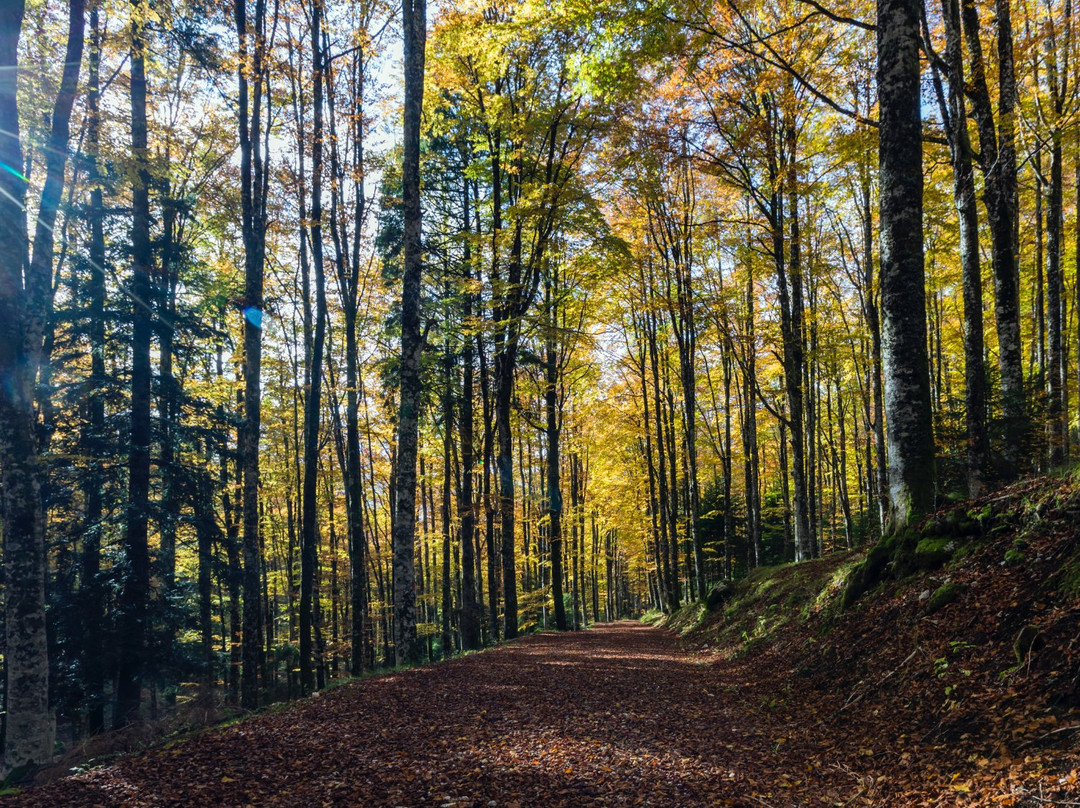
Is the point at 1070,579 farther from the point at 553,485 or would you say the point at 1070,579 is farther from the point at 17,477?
the point at 553,485

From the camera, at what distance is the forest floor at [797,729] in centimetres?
342

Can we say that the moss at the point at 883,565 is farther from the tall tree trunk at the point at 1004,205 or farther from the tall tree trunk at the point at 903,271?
the tall tree trunk at the point at 1004,205

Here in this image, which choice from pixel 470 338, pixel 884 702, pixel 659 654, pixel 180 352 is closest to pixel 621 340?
pixel 470 338

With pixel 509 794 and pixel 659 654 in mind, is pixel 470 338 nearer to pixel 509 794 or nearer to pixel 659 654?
pixel 659 654

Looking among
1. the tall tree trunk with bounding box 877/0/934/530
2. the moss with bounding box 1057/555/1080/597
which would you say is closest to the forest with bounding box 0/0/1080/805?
the tall tree trunk with bounding box 877/0/934/530

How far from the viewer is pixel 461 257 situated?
687 inches

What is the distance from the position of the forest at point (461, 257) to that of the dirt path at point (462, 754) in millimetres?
2555

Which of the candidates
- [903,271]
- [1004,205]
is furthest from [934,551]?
[1004,205]

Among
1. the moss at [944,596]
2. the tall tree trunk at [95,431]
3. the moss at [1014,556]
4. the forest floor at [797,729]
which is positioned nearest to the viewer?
the forest floor at [797,729]

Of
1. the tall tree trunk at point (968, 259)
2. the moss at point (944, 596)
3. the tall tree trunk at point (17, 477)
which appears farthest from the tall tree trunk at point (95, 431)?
the tall tree trunk at point (968, 259)

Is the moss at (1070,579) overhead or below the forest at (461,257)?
below

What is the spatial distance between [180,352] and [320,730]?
1183 centimetres

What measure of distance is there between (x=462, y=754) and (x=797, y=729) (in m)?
3.12

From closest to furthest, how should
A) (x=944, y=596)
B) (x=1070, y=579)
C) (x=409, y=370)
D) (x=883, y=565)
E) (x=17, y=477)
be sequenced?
1. (x=1070, y=579)
2. (x=944, y=596)
3. (x=883, y=565)
4. (x=17, y=477)
5. (x=409, y=370)
